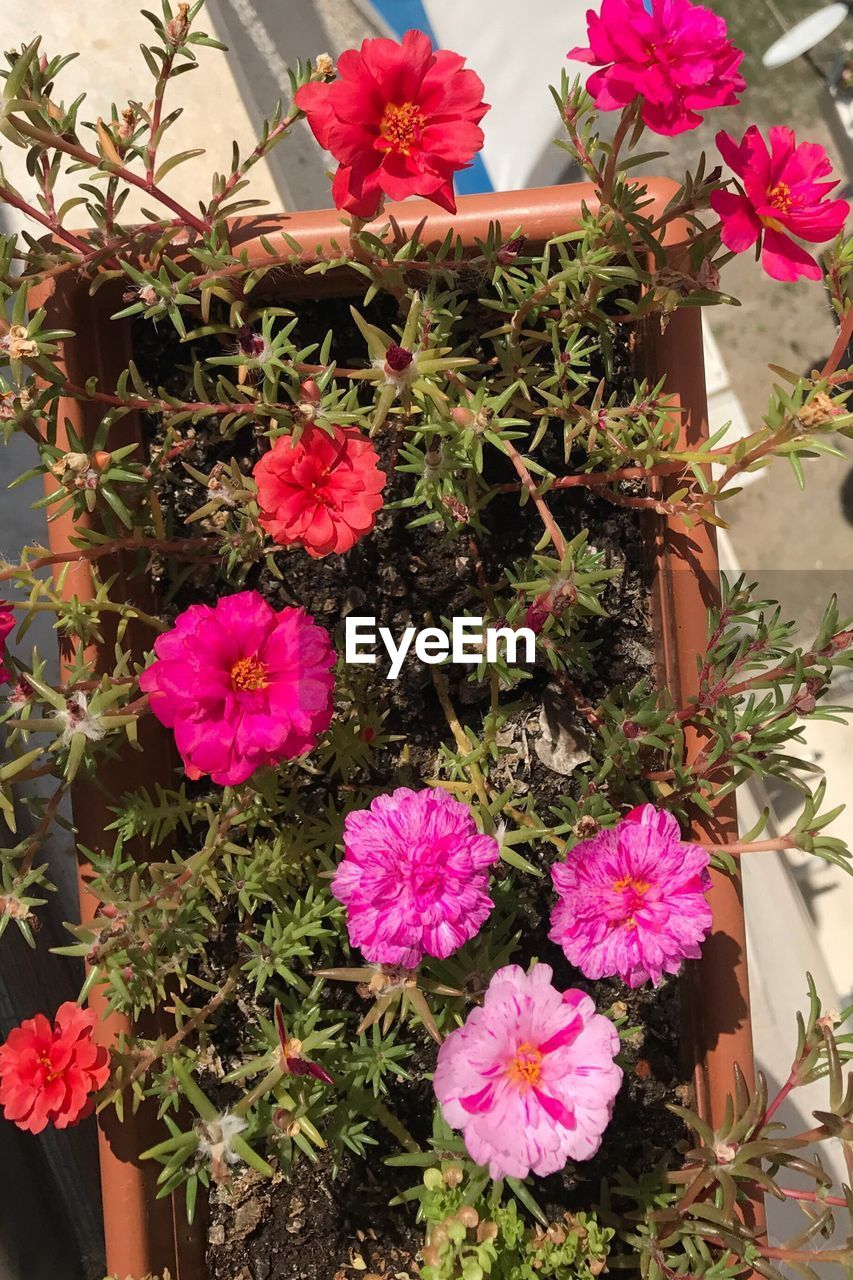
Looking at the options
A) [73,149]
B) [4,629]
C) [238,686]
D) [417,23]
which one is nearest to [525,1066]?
[238,686]

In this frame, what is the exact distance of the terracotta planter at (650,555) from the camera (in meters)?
1.01

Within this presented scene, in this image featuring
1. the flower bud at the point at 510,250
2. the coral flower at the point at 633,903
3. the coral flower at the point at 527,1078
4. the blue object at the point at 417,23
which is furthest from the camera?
the blue object at the point at 417,23

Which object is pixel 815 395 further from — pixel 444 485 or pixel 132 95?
pixel 132 95

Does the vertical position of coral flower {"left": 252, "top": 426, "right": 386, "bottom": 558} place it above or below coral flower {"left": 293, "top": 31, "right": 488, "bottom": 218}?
below

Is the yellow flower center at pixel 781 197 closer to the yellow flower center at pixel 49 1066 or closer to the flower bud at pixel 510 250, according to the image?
the flower bud at pixel 510 250

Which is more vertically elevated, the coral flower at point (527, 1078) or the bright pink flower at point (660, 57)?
the bright pink flower at point (660, 57)

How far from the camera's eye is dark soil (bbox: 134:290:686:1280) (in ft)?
3.53

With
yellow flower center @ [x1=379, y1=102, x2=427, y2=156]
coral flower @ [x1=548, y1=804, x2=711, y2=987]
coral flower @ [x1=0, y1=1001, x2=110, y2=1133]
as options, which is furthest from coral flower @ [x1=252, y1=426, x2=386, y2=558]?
coral flower @ [x1=0, y1=1001, x2=110, y2=1133]

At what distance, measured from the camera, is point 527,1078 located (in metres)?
0.74

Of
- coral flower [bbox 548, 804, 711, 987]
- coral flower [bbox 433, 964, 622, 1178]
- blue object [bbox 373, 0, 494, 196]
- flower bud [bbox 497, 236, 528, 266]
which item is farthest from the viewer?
blue object [bbox 373, 0, 494, 196]

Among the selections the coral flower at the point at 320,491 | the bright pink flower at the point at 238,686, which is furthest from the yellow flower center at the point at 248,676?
the coral flower at the point at 320,491

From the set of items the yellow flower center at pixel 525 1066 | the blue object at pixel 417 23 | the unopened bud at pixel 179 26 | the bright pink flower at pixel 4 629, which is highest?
the blue object at pixel 417 23
